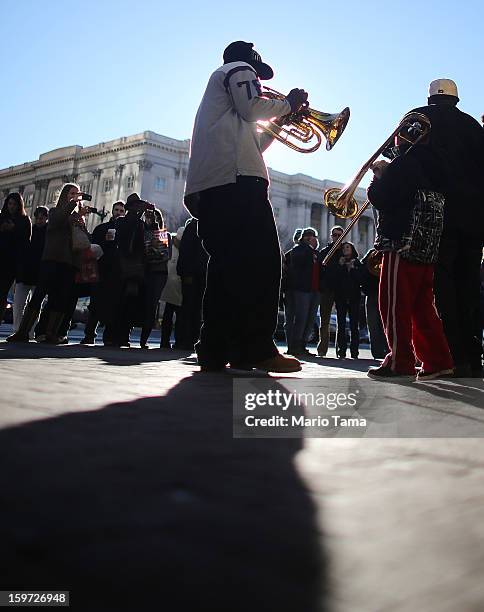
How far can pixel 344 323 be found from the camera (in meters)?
7.42

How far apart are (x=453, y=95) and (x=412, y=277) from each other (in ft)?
4.00

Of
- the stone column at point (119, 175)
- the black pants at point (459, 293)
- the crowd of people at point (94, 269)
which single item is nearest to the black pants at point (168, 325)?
the crowd of people at point (94, 269)

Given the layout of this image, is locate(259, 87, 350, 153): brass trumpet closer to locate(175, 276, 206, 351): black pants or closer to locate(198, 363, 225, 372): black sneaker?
locate(198, 363, 225, 372): black sneaker

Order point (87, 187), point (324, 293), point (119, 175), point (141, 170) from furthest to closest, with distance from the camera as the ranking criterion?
point (87, 187) → point (119, 175) → point (141, 170) → point (324, 293)

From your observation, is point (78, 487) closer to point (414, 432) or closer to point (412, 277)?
point (414, 432)

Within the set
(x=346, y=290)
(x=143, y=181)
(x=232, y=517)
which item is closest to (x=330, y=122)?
(x=232, y=517)

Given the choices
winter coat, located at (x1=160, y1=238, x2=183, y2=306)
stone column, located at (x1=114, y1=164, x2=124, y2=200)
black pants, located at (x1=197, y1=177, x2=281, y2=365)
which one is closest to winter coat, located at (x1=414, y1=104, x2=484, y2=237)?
black pants, located at (x1=197, y1=177, x2=281, y2=365)

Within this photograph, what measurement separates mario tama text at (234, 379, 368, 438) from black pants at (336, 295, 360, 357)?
17.9 feet

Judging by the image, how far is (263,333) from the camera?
8.00 ft

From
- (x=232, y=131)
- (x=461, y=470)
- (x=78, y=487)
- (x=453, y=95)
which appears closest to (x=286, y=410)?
(x=461, y=470)

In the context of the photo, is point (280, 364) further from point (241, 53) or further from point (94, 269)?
point (94, 269)

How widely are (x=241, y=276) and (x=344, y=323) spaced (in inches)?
203

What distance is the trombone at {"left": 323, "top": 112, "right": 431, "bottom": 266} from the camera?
2955 mm

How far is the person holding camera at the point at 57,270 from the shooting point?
5230 millimetres
